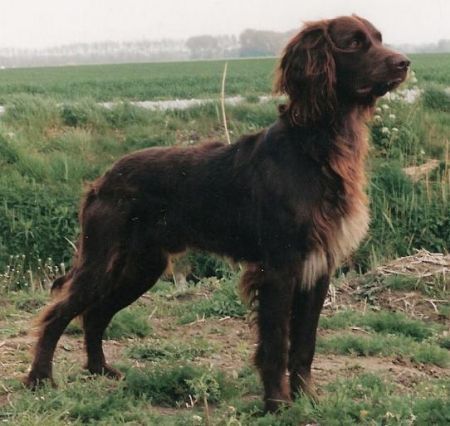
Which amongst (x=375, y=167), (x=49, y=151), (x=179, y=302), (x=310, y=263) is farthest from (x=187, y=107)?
(x=310, y=263)

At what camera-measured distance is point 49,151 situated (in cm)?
1239

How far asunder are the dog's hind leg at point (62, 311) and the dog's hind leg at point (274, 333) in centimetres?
120

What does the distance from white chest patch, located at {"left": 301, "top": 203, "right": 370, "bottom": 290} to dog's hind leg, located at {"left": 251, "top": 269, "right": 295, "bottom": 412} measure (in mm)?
113

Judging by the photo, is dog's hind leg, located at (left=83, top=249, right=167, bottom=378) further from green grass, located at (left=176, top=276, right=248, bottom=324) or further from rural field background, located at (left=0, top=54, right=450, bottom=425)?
green grass, located at (left=176, top=276, right=248, bottom=324)

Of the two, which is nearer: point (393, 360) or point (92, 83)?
point (393, 360)

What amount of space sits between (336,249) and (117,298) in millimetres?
1665

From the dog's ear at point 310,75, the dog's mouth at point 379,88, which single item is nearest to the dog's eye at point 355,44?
the dog's ear at point 310,75

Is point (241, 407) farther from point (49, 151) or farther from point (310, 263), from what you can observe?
point (49, 151)

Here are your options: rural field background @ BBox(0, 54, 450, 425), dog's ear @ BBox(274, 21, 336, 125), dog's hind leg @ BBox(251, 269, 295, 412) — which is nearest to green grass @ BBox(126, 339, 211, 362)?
rural field background @ BBox(0, 54, 450, 425)

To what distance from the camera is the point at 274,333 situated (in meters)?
4.52

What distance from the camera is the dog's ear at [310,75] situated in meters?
4.46

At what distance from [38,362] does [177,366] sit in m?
0.86

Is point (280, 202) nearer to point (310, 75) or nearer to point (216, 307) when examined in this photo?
point (310, 75)

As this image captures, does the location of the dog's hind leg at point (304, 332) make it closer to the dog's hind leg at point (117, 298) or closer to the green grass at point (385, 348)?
the dog's hind leg at point (117, 298)
